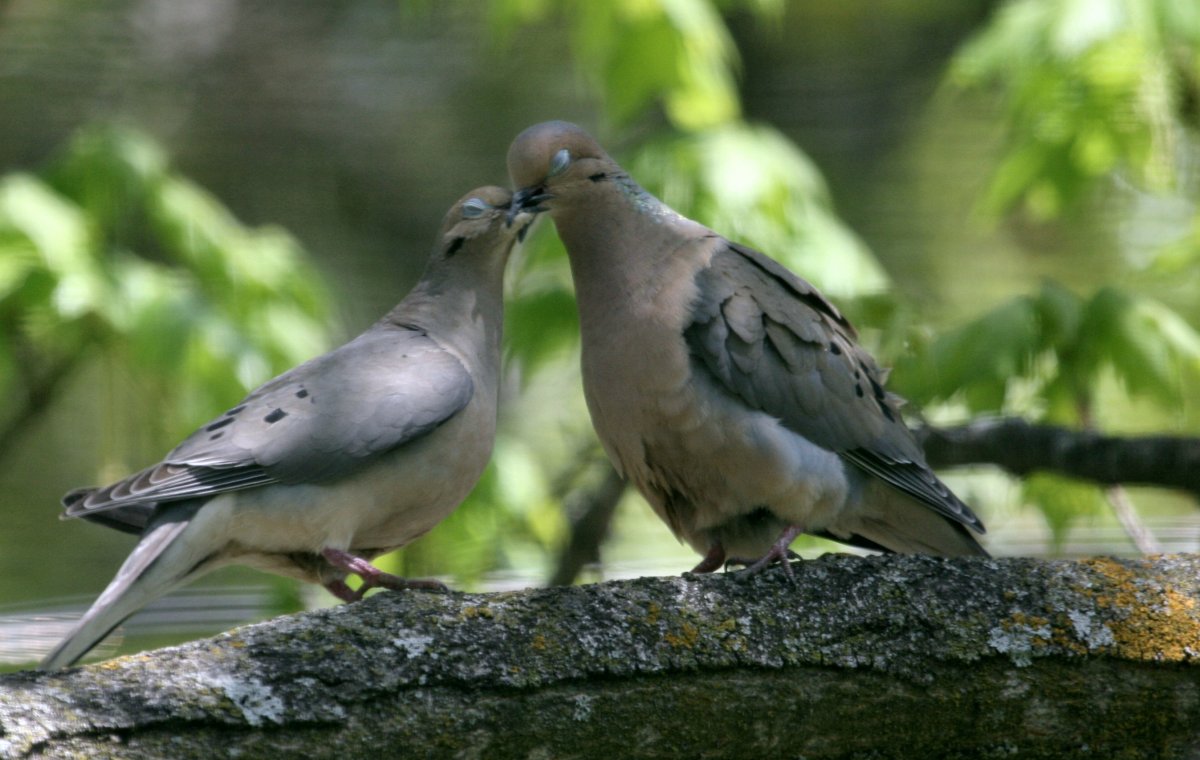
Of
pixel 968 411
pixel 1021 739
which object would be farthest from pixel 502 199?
pixel 1021 739

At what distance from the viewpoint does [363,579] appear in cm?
273

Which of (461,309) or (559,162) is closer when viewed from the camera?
(559,162)

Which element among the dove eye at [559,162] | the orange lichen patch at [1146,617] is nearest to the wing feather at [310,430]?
the dove eye at [559,162]

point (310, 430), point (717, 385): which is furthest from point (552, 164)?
point (310, 430)

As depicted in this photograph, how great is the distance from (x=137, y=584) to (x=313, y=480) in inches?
15.4

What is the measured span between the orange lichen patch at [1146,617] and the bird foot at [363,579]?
1.15 metres

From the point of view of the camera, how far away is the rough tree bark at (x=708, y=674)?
171cm

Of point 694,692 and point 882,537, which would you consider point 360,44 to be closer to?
point 882,537

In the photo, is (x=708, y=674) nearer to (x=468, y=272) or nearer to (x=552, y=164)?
(x=552, y=164)

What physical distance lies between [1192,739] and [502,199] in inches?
73.2

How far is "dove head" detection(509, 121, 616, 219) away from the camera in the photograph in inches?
113

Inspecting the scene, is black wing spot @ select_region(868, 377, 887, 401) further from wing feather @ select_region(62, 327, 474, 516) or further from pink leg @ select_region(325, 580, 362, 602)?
pink leg @ select_region(325, 580, 362, 602)

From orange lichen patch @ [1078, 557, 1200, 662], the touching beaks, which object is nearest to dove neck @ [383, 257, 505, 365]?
the touching beaks

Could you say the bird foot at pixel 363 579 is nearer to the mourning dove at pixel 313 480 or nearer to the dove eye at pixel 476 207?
the mourning dove at pixel 313 480
